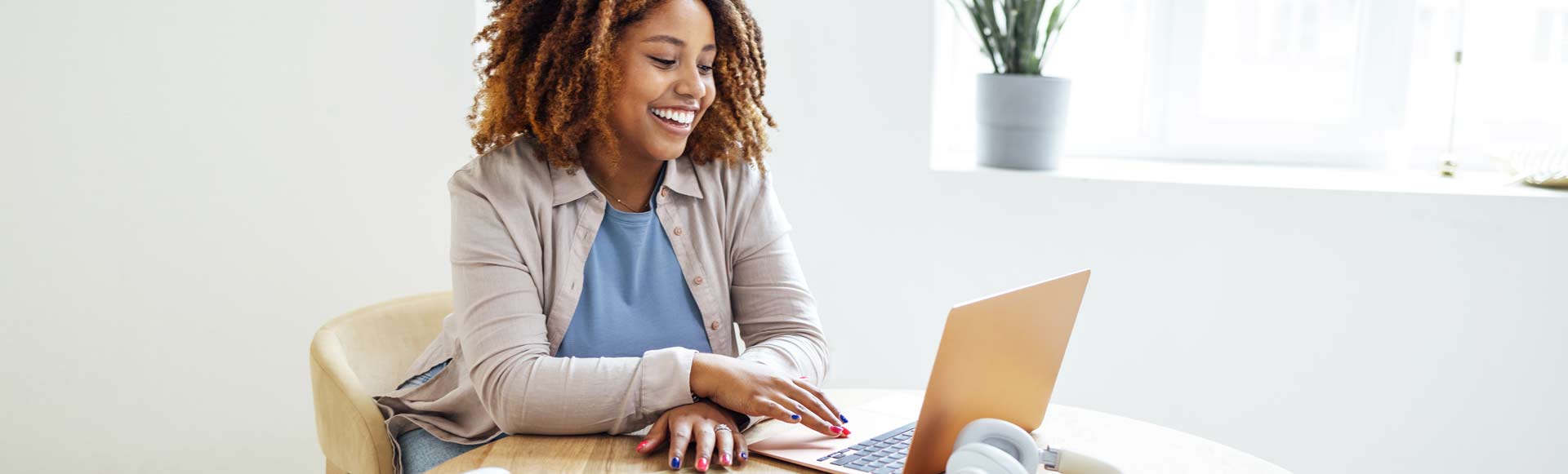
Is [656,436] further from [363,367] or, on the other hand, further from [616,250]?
[363,367]

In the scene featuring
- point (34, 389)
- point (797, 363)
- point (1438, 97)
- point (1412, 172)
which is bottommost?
point (34, 389)

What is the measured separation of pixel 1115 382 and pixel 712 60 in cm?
129

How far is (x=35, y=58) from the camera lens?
2.16 meters

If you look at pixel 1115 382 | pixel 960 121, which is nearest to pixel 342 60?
→ pixel 960 121

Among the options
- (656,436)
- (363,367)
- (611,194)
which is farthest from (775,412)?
(363,367)

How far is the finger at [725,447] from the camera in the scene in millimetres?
1170

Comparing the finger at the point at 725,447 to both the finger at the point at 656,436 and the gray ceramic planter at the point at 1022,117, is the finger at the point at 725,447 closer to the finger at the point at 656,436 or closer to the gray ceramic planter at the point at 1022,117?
the finger at the point at 656,436

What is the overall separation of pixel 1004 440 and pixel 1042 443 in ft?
0.70

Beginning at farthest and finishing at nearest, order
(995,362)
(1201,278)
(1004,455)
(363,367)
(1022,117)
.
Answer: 1. (1022,117)
2. (1201,278)
3. (363,367)
4. (995,362)
5. (1004,455)

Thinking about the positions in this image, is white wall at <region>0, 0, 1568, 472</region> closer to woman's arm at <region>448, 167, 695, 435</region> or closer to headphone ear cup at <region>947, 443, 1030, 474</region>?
woman's arm at <region>448, 167, 695, 435</region>

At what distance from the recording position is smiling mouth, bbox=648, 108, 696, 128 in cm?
150

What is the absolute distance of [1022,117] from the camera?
244 cm

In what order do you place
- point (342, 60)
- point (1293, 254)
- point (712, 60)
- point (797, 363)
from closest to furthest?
1. point (797, 363)
2. point (712, 60)
3. point (1293, 254)
4. point (342, 60)

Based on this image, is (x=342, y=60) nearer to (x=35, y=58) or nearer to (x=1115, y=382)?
(x=35, y=58)
